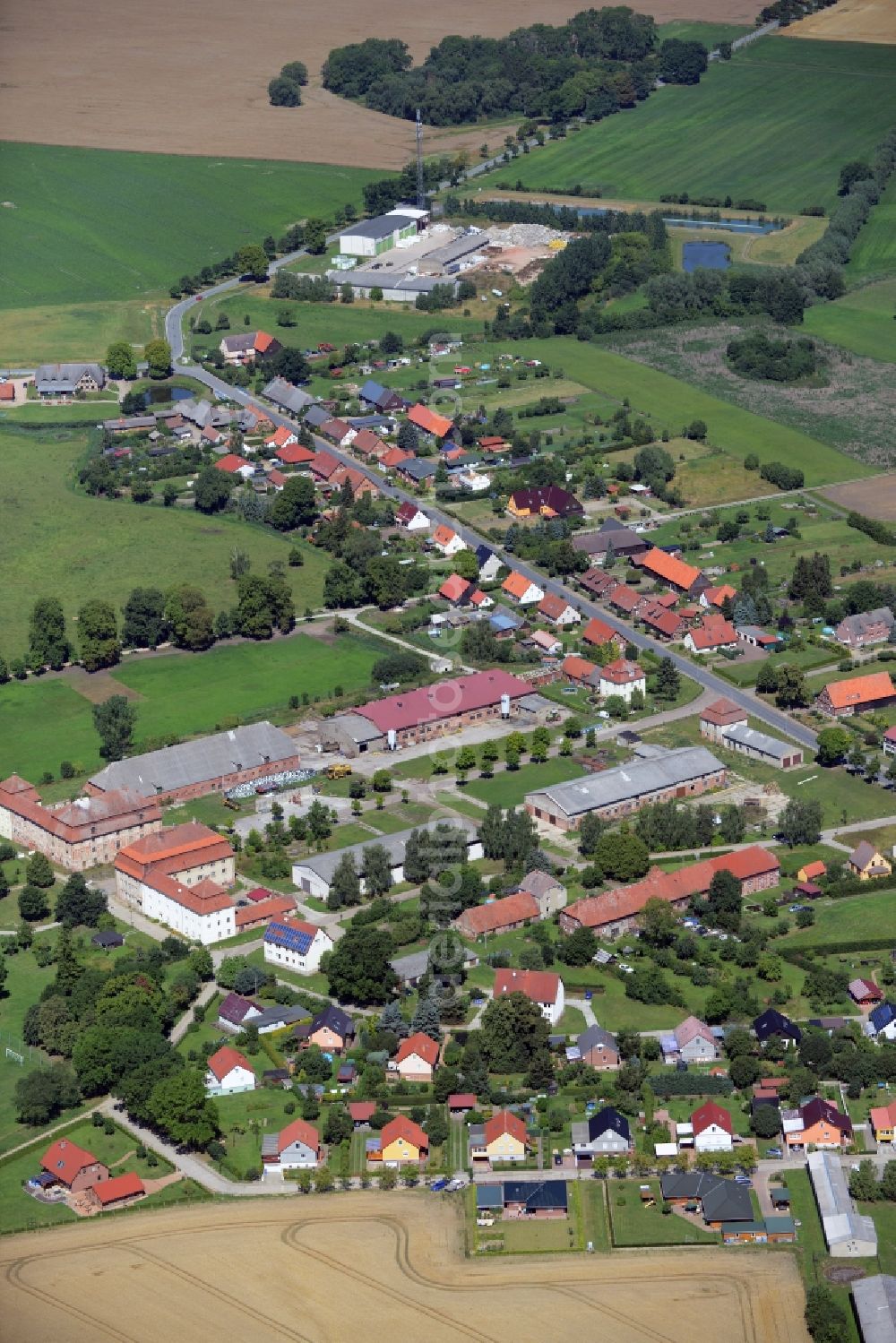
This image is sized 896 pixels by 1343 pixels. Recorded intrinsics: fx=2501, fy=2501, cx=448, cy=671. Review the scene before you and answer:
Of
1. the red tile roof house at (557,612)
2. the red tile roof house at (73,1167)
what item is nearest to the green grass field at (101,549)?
the red tile roof house at (557,612)

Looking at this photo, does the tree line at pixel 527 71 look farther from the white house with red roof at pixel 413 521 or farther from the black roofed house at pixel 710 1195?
the black roofed house at pixel 710 1195

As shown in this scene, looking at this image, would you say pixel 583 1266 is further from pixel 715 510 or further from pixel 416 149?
pixel 416 149

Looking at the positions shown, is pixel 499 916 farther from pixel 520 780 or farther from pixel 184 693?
pixel 184 693

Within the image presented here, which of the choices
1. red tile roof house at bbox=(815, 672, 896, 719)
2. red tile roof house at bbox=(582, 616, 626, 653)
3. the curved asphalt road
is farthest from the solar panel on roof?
red tile roof house at bbox=(815, 672, 896, 719)

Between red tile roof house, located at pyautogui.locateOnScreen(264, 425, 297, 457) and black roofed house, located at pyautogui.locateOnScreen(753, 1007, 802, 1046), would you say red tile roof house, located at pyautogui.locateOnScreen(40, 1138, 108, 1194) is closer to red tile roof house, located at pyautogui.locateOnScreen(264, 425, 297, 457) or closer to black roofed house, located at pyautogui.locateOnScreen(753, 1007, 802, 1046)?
black roofed house, located at pyautogui.locateOnScreen(753, 1007, 802, 1046)

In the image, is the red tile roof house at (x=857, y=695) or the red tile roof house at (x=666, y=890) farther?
the red tile roof house at (x=857, y=695)
